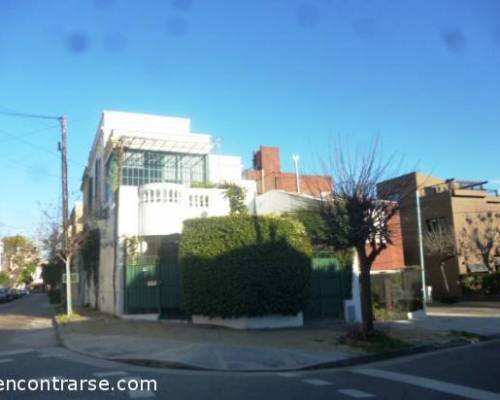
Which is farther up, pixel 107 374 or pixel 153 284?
pixel 153 284

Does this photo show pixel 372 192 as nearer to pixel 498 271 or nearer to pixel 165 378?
pixel 165 378

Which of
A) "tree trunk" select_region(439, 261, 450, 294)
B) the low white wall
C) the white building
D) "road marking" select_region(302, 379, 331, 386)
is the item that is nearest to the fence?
the white building

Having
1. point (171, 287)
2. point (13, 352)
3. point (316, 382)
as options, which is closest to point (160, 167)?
point (171, 287)

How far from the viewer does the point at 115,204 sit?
22812 mm

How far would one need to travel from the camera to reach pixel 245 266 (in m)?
16.3

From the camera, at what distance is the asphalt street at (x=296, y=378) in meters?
8.43

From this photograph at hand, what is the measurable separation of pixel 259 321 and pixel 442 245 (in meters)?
22.5

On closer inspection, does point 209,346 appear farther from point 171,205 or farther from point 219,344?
point 171,205

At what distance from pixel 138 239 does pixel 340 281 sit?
7.71 metres

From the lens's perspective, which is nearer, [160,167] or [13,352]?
[13,352]

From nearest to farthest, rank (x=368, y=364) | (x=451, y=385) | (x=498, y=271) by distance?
(x=451, y=385) < (x=368, y=364) < (x=498, y=271)

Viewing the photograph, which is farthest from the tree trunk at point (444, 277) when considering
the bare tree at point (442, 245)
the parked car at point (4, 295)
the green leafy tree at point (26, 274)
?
the green leafy tree at point (26, 274)

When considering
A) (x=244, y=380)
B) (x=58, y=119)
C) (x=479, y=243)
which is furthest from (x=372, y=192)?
(x=479, y=243)

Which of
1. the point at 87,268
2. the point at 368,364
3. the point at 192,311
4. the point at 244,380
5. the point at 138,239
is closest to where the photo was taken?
the point at 244,380
